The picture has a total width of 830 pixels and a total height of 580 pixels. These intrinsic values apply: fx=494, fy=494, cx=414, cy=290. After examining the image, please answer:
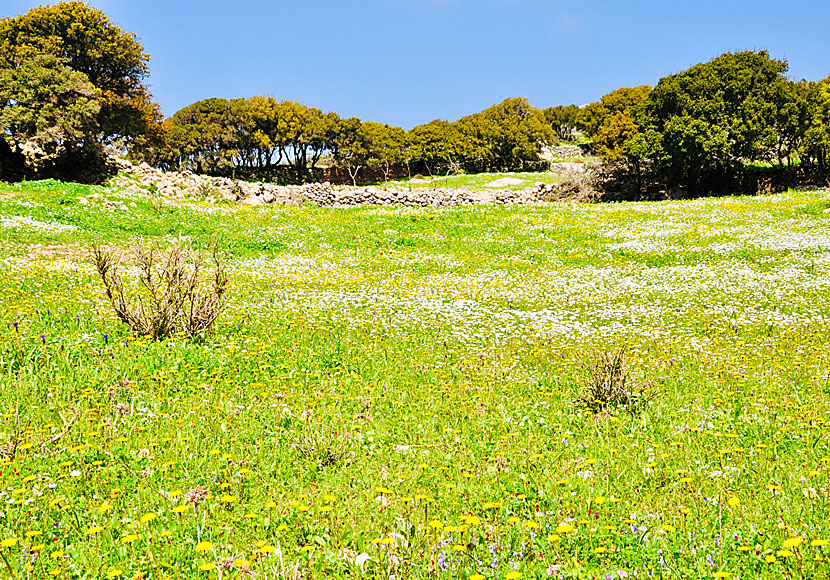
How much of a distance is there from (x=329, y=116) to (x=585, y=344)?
77.0 meters

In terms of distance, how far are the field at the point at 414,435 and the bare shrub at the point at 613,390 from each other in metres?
0.21

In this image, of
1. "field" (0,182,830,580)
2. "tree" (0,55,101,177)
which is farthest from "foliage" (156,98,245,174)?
"field" (0,182,830,580)

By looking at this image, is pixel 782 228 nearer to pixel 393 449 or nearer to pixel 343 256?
pixel 343 256

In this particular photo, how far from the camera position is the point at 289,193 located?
42.9m

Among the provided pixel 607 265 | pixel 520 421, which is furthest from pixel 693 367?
pixel 607 265

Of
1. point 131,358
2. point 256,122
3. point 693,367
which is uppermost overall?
point 256,122

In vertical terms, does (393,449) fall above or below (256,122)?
below

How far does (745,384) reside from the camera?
8422mm

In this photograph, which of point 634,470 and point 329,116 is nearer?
point 634,470

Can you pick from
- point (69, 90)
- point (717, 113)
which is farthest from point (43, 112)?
point (717, 113)

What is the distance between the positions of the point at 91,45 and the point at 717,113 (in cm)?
5277

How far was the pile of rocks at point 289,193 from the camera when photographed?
38.4 m

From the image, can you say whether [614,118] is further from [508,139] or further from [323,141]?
[323,141]

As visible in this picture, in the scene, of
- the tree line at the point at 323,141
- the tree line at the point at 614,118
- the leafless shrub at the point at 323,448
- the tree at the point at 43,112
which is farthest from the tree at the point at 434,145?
the leafless shrub at the point at 323,448
